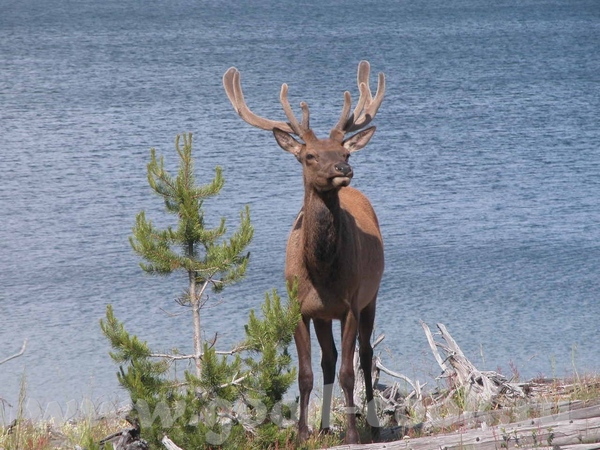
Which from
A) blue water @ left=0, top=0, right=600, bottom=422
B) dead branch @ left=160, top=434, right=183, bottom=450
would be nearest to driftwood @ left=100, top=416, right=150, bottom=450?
dead branch @ left=160, top=434, right=183, bottom=450

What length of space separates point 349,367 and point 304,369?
1.10ft

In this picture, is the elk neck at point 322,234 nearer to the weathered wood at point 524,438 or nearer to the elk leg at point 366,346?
the elk leg at point 366,346

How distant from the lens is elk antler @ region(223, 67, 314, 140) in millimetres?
8531

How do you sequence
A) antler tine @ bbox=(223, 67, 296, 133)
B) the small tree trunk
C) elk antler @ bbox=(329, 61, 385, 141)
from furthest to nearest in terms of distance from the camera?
antler tine @ bbox=(223, 67, 296, 133), elk antler @ bbox=(329, 61, 385, 141), the small tree trunk

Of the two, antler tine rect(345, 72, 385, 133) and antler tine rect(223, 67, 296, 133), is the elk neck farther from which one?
antler tine rect(345, 72, 385, 133)

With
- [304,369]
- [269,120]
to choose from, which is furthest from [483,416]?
[269,120]

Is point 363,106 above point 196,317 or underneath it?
above

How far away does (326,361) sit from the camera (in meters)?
9.19

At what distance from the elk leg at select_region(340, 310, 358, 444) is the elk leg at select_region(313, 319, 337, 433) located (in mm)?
279

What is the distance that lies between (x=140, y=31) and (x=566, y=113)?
25474 mm

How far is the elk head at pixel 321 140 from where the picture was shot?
316 inches

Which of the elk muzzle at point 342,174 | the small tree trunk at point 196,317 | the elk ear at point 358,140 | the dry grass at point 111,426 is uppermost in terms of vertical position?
the elk ear at point 358,140

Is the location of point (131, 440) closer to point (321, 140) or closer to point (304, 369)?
point (304, 369)

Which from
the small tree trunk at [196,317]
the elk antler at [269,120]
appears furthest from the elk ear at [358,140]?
the small tree trunk at [196,317]
